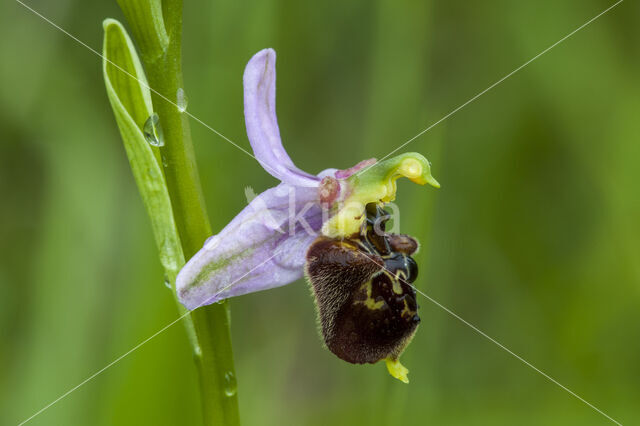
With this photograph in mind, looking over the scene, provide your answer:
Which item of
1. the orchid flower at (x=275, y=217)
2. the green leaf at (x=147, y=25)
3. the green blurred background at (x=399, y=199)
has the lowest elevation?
the green blurred background at (x=399, y=199)

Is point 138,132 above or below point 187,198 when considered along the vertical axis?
above

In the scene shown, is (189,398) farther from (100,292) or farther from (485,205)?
(485,205)

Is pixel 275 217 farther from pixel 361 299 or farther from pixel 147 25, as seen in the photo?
pixel 147 25

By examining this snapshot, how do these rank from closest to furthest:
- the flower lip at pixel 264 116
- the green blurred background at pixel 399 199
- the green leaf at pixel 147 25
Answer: the green leaf at pixel 147 25
the flower lip at pixel 264 116
the green blurred background at pixel 399 199

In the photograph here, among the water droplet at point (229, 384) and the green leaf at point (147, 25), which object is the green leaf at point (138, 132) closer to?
the green leaf at point (147, 25)

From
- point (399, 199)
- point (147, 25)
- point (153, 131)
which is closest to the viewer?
point (147, 25)

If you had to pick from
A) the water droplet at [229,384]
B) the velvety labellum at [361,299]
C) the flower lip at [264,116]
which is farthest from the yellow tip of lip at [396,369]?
the flower lip at [264,116]

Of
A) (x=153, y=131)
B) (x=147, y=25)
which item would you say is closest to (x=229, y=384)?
(x=153, y=131)
